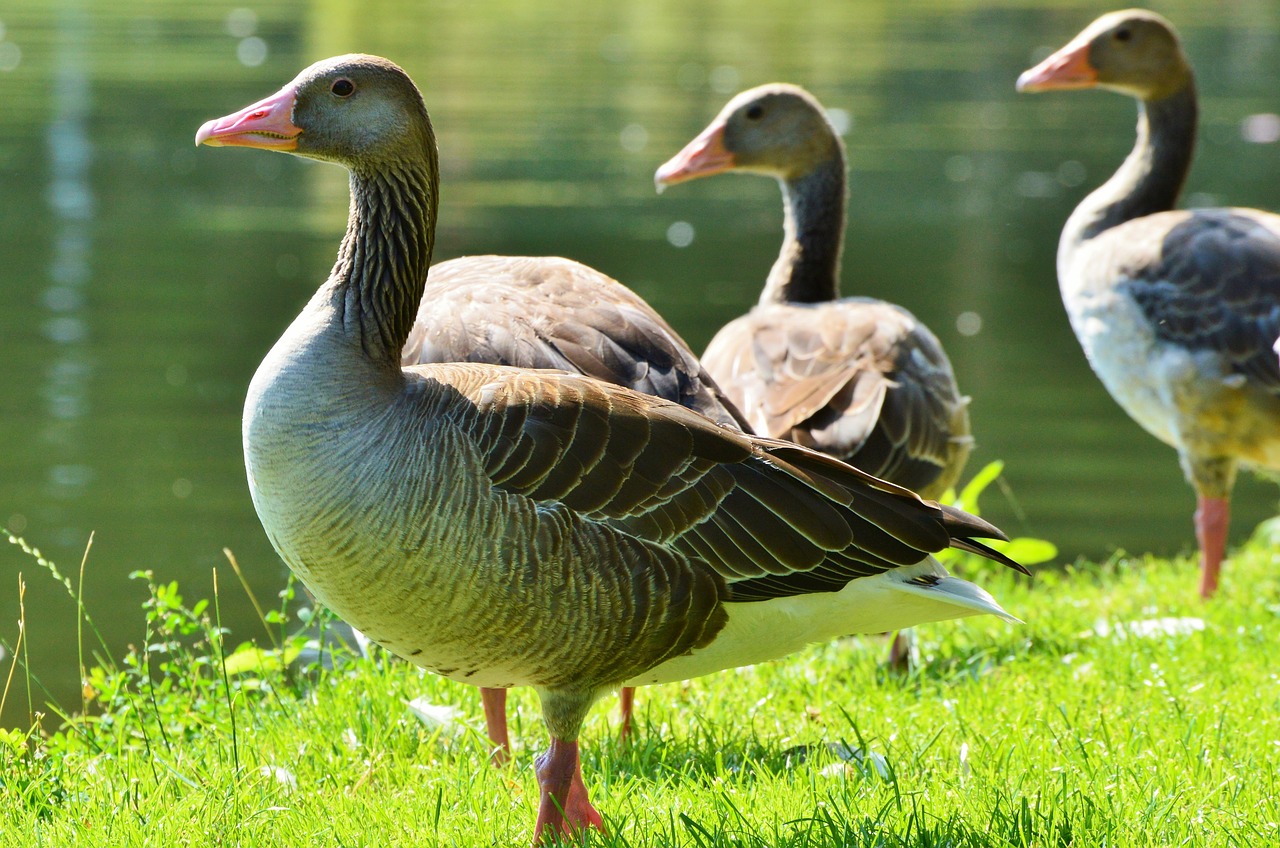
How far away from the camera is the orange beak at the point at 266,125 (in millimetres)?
4156

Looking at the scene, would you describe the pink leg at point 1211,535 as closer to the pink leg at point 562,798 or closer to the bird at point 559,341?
the bird at point 559,341

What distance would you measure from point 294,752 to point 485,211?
Answer: 1623 centimetres

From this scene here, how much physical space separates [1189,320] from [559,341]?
390 cm

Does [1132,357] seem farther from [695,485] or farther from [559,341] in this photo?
[695,485]

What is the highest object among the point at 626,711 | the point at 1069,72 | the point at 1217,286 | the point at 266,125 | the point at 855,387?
the point at 1069,72

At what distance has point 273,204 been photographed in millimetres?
21719

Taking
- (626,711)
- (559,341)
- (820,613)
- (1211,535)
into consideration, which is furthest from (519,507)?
(1211,535)

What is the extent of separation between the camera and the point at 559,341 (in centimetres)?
496

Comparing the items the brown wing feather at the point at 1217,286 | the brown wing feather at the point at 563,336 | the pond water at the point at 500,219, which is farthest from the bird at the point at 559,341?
the brown wing feather at the point at 1217,286

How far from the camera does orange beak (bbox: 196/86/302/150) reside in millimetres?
4156

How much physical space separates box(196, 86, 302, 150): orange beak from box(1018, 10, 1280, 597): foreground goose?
4883 mm

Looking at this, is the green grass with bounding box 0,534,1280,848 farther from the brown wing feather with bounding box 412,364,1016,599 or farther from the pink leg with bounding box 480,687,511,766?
the brown wing feather with bounding box 412,364,1016,599

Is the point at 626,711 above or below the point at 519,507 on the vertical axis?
below

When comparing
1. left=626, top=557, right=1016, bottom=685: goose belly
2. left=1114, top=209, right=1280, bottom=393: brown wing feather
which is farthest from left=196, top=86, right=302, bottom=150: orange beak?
left=1114, top=209, right=1280, bottom=393: brown wing feather
